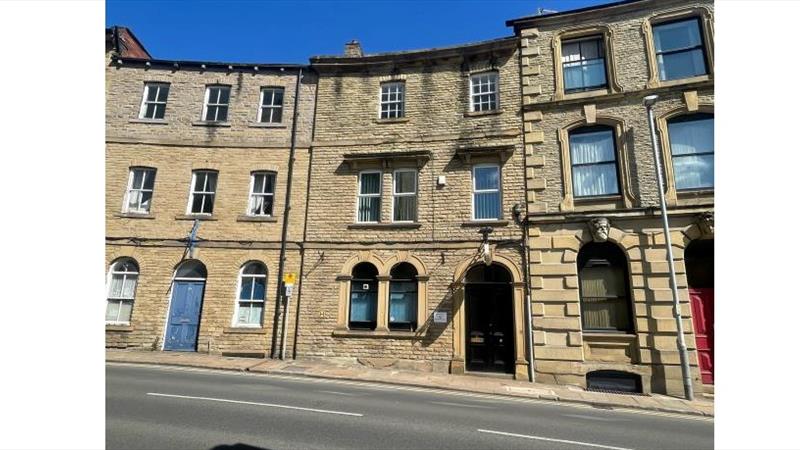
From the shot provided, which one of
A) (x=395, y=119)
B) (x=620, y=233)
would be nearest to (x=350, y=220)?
(x=395, y=119)

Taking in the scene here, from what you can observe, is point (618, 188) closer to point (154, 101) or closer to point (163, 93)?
point (163, 93)

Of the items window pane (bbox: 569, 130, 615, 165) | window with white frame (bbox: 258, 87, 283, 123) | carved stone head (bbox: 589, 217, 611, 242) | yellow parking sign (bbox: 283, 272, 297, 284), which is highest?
window with white frame (bbox: 258, 87, 283, 123)

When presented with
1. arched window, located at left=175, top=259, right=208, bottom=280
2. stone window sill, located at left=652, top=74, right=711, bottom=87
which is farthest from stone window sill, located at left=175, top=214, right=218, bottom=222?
stone window sill, located at left=652, top=74, right=711, bottom=87

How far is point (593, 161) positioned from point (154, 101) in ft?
53.5

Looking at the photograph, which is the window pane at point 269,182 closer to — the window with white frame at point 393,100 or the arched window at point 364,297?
the arched window at point 364,297

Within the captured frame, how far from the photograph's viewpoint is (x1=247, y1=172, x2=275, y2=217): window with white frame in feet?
45.3

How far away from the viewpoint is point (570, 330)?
11.0 meters

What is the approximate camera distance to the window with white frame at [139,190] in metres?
13.9

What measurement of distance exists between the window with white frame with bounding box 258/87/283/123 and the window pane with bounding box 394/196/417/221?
230 inches

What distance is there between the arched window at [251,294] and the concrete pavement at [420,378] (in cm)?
136

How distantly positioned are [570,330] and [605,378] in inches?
60.6

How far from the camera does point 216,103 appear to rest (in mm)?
14984

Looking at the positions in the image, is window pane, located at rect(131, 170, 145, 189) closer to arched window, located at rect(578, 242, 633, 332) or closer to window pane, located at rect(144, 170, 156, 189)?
window pane, located at rect(144, 170, 156, 189)

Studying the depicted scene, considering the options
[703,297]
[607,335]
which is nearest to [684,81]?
[703,297]
